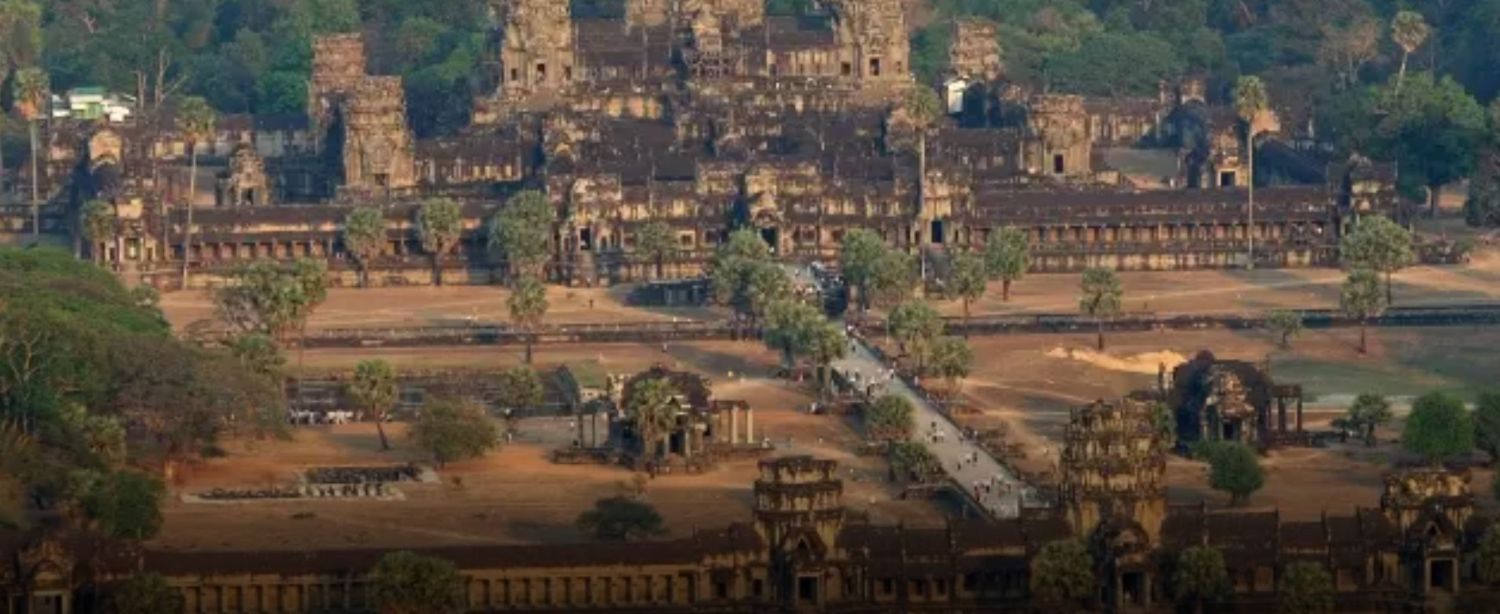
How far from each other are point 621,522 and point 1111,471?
15.4 metres

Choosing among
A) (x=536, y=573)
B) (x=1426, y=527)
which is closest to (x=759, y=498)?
(x=536, y=573)

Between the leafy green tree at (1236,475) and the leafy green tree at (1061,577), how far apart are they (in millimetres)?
17252

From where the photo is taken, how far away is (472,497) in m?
184

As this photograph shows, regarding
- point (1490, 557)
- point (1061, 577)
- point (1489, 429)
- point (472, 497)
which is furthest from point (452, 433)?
point (1490, 557)

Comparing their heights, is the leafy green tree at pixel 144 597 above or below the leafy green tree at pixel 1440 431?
below

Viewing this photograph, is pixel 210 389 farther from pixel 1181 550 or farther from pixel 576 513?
pixel 1181 550

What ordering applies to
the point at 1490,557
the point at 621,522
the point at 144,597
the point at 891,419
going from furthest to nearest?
the point at 891,419 → the point at 621,522 → the point at 1490,557 → the point at 144,597

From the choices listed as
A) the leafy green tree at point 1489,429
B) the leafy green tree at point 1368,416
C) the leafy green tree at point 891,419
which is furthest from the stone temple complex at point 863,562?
the leafy green tree at point 1368,416

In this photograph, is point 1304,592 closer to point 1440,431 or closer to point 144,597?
point 1440,431

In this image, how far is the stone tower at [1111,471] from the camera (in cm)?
16850

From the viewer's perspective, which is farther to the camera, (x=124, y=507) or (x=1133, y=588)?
(x=124, y=507)

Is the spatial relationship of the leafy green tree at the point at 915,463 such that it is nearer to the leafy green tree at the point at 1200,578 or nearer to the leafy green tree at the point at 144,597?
the leafy green tree at the point at 1200,578

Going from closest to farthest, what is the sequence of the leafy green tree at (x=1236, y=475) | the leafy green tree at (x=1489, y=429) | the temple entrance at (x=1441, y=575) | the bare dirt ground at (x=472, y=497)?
the temple entrance at (x=1441, y=575) < the bare dirt ground at (x=472, y=497) < the leafy green tree at (x=1236, y=475) < the leafy green tree at (x=1489, y=429)

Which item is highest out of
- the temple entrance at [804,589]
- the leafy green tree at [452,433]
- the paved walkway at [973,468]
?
the leafy green tree at [452,433]
